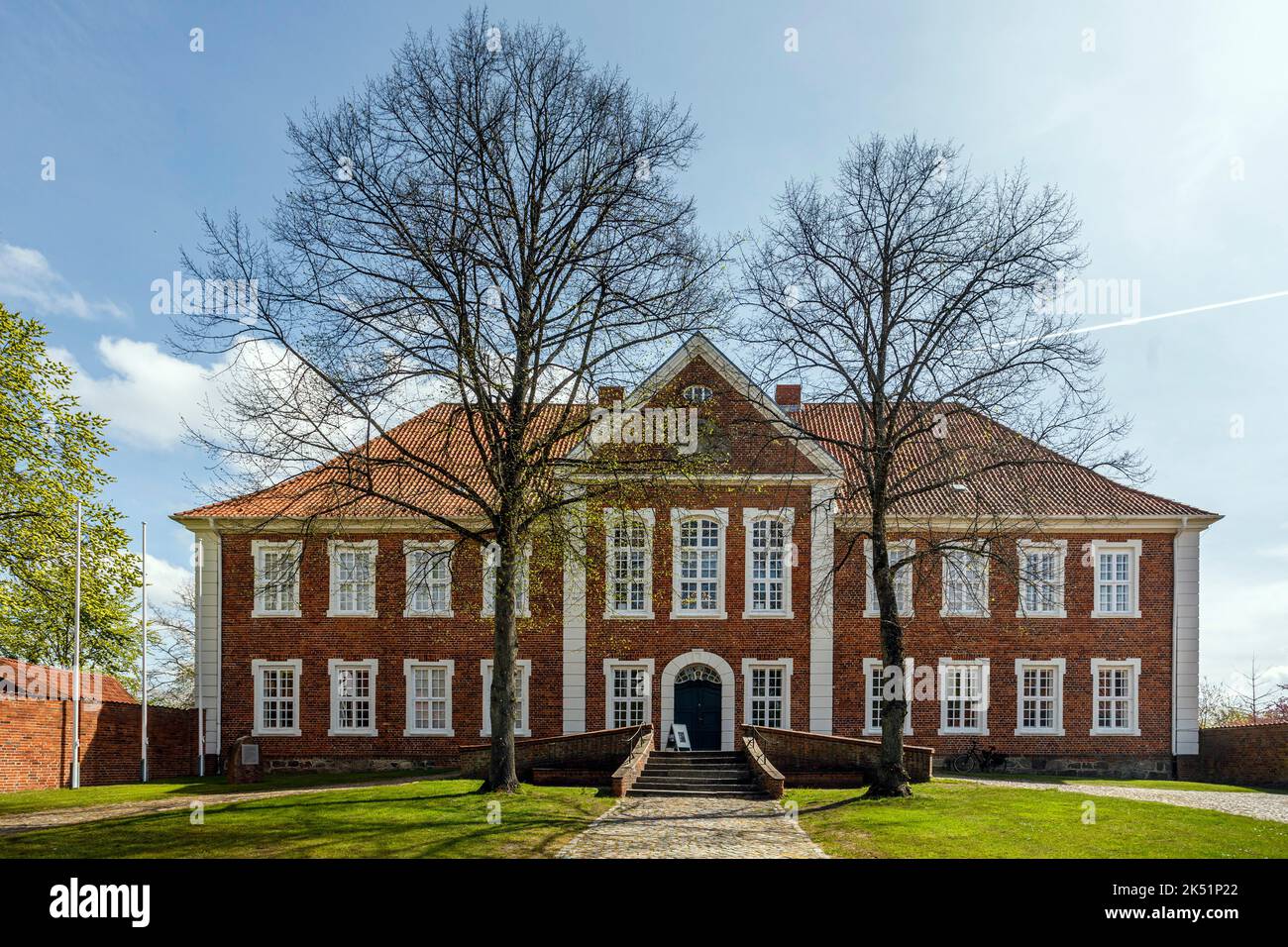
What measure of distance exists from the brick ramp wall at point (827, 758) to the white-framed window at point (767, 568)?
17.0 ft

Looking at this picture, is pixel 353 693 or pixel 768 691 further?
pixel 353 693

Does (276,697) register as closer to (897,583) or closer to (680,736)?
(680,736)

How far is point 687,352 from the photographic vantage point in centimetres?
2844

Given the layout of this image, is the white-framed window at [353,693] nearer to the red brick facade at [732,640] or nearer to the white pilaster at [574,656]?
the red brick facade at [732,640]

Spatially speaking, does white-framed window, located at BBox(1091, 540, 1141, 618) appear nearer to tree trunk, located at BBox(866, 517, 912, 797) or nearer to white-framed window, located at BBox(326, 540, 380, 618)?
tree trunk, located at BBox(866, 517, 912, 797)

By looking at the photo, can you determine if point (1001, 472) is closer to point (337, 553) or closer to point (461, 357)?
point (461, 357)

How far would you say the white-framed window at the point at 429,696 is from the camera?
95.3 ft

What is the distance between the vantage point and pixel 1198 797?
22.3 m

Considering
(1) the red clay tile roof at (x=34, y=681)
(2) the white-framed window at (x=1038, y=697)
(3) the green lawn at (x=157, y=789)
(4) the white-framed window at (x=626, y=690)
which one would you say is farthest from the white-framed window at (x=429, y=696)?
(2) the white-framed window at (x=1038, y=697)

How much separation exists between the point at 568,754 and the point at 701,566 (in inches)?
297

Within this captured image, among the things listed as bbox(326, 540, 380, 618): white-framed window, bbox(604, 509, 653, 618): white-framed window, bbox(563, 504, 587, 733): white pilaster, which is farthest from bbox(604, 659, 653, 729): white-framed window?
→ bbox(326, 540, 380, 618): white-framed window

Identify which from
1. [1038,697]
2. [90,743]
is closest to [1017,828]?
[1038,697]

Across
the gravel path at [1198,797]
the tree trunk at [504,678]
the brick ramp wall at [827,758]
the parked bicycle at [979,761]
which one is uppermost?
the tree trunk at [504,678]
